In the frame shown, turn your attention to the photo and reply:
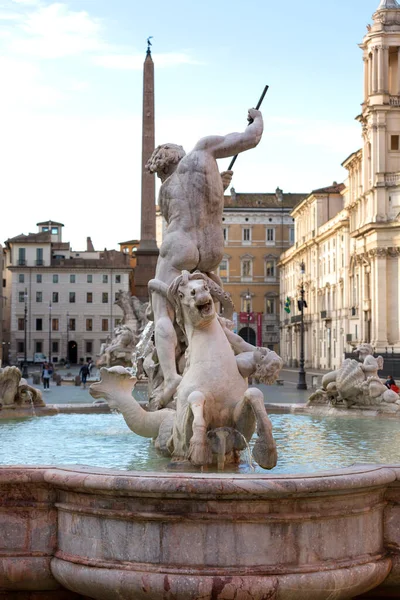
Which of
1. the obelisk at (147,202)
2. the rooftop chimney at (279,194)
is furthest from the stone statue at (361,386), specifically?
the rooftop chimney at (279,194)

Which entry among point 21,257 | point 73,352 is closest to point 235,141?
point 21,257

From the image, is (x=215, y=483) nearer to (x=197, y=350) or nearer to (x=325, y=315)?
(x=197, y=350)

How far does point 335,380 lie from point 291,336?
7740 centimetres

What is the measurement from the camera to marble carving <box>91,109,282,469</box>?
201 inches

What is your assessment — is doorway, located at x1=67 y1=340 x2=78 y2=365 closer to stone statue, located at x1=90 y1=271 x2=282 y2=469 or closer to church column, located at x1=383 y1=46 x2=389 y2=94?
church column, located at x1=383 y1=46 x2=389 y2=94

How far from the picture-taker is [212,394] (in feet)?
16.9

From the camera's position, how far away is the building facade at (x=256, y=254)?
307 feet

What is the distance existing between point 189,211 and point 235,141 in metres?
0.66

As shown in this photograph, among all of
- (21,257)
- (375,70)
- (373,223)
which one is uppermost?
(375,70)

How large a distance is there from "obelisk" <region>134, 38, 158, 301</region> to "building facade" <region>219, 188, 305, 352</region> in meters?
57.1

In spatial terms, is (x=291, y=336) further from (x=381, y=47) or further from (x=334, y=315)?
(x=381, y=47)

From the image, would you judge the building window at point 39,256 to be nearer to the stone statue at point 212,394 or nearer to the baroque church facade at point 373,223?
the baroque church facade at point 373,223

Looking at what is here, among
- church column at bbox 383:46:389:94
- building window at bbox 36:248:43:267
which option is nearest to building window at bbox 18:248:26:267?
building window at bbox 36:248:43:267

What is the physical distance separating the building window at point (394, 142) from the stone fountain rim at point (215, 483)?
5662 cm
